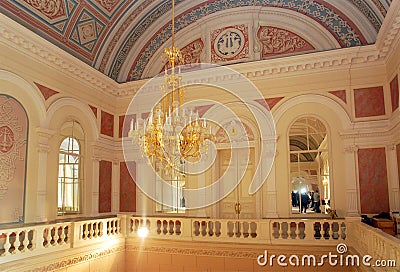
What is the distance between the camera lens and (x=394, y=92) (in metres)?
8.27

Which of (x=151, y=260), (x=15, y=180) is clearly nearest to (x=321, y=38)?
(x=151, y=260)

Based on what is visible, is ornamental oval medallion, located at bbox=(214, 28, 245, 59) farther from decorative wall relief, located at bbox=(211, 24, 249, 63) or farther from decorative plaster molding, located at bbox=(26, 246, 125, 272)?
decorative plaster molding, located at bbox=(26, 246, 125, 272)

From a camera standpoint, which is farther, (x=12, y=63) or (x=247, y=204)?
(x=247, y=204)

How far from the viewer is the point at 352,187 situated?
29.5 feet

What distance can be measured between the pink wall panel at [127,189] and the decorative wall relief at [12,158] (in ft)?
11.7

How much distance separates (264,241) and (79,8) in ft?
23.7

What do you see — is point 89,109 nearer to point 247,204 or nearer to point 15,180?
point 15,180

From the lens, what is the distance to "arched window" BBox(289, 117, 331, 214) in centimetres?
949

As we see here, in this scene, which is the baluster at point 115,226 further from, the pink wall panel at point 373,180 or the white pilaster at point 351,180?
the pink wall panel at point 373,180

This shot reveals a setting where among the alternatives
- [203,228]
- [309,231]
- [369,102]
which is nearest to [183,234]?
[203,228]

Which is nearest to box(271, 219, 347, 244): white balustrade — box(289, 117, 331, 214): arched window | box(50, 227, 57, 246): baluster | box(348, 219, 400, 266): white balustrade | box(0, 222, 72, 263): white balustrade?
box(348, 219, 400, 266): white balustrade

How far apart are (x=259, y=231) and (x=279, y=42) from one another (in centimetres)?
535

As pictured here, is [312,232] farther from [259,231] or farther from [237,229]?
[237,229]

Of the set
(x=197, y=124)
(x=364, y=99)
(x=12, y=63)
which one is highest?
(x=12, y=63)
